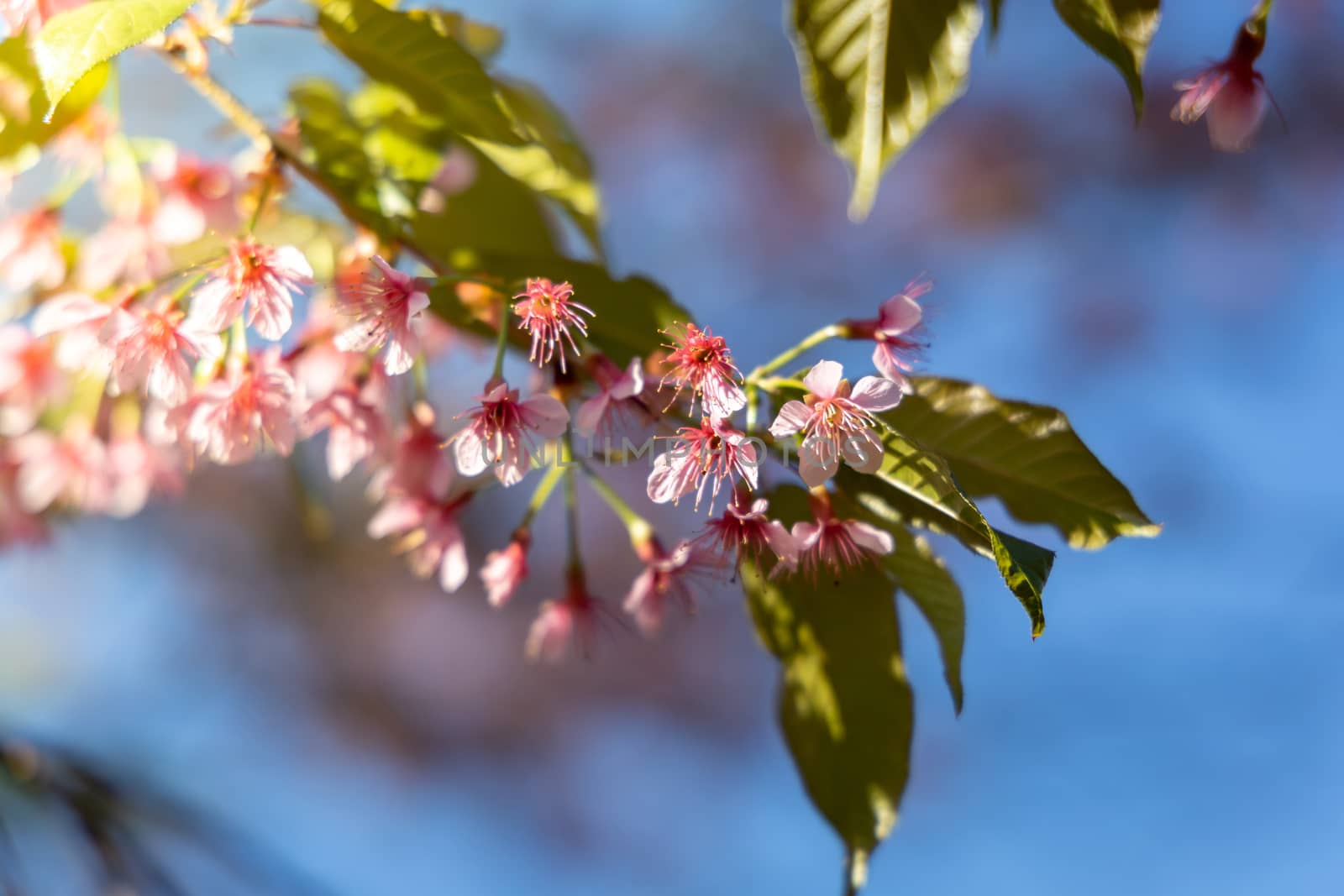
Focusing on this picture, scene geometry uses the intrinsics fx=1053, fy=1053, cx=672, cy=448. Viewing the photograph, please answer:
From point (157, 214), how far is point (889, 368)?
39 cm

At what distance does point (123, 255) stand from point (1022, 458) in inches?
16.9

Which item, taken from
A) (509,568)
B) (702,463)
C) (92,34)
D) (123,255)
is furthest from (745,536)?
(123,255)

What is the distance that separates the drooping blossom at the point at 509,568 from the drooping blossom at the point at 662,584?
57mm

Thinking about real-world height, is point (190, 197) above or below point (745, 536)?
above

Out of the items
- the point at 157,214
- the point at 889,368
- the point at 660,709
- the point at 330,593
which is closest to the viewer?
the point at 889,368

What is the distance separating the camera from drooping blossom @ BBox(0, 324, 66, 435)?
55 cm

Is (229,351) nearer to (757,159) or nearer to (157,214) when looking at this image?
(157,214)

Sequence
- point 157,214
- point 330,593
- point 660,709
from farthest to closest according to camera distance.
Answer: point 660,709
point 330,593
point 157,214

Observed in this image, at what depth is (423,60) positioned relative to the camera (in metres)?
0.37

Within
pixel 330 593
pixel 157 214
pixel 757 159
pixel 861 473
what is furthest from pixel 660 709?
pixel 861 473

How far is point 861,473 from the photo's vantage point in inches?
13.4

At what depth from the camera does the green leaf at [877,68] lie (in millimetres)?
339

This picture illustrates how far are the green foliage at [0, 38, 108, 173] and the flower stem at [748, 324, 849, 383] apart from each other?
0.81 feet

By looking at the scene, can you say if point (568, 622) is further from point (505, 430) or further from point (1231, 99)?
point (1231, 99)
